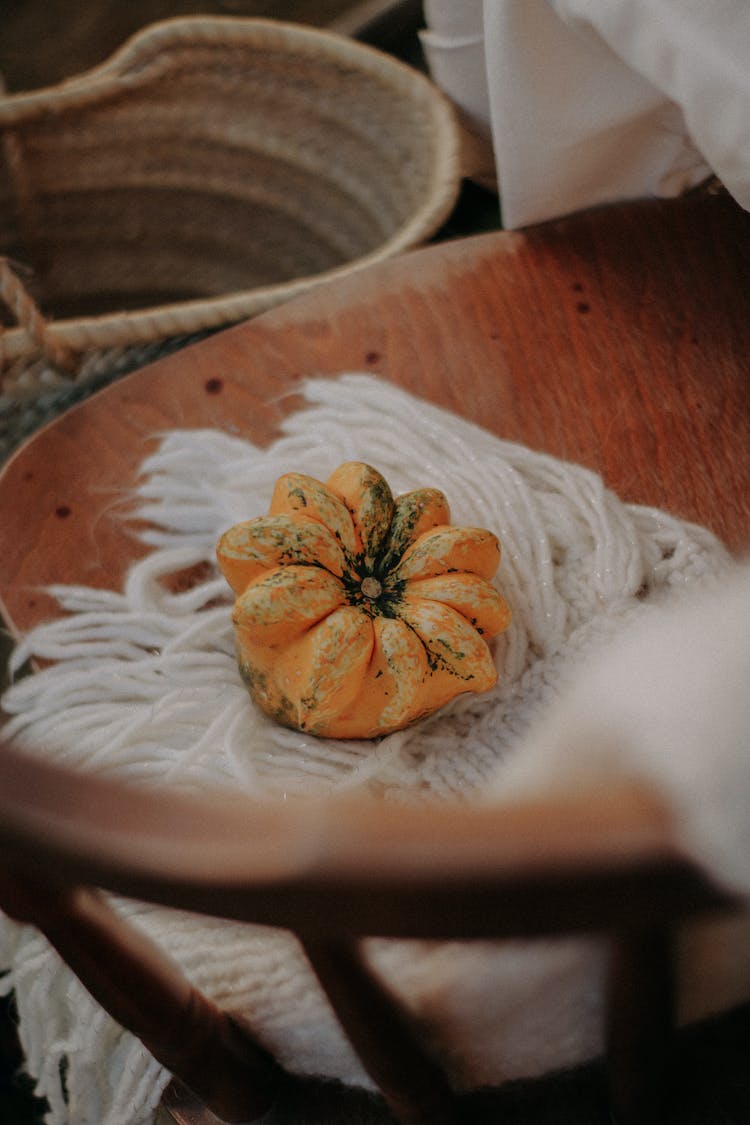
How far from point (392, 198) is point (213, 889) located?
991 millimetres

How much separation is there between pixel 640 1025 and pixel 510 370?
41 centimetres

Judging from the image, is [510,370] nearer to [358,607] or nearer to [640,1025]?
[358,607]

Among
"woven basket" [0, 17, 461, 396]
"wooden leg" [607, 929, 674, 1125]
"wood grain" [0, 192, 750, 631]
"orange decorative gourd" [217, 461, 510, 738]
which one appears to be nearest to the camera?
"wooden leg" [607, 929, 674, 1125]

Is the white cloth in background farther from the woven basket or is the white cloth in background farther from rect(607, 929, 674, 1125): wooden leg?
rect(607, 929, 674, 1125): wooden leg

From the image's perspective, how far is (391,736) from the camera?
17.3 inches

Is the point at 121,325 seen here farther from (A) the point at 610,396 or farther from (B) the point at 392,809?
(B) the point at 392,809

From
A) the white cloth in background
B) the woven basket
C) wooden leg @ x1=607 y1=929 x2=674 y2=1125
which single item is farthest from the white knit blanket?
the woven basket

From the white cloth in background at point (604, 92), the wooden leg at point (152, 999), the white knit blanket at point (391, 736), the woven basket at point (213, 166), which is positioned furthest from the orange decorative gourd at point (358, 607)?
the woven basket at point (213, 166)

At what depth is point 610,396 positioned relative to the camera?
567 mm

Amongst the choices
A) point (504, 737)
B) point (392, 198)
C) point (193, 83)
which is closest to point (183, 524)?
point (504, 737)

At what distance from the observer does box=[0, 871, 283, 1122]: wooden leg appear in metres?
0.26

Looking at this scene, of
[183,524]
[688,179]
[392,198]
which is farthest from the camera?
[392,198]

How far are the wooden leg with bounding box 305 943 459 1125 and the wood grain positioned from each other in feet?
1.01

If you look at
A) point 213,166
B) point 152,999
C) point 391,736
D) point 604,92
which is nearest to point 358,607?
point 391,736
